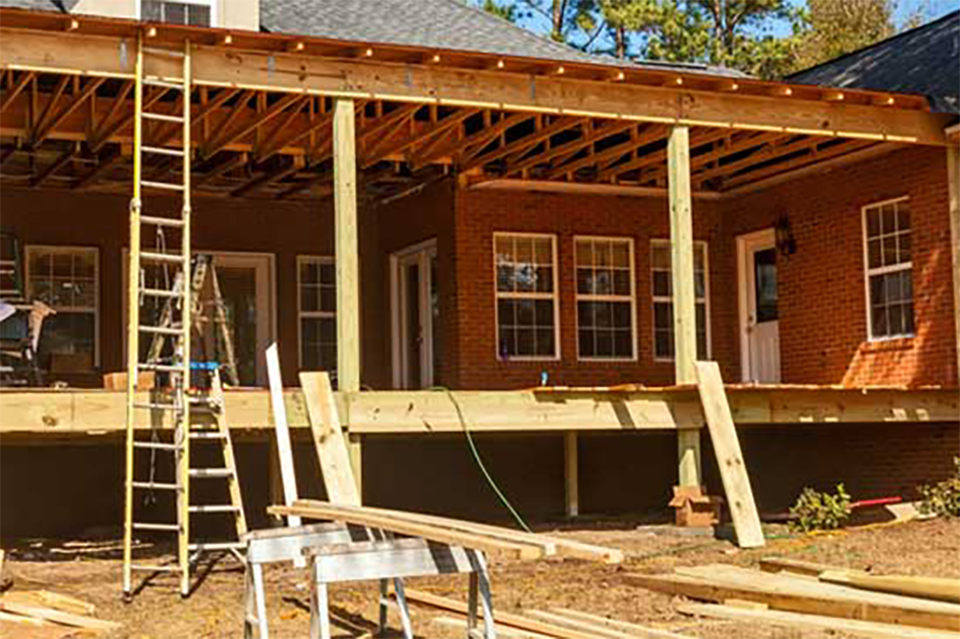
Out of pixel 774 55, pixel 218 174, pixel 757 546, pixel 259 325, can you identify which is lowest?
pixel 757 546

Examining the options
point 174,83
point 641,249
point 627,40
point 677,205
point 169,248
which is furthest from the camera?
point 627,40

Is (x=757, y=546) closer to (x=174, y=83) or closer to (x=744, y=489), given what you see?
(x=744, y=489)

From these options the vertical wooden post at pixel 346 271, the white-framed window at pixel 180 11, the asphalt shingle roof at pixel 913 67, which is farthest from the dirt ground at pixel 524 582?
the white-framed window at pixel 180 11

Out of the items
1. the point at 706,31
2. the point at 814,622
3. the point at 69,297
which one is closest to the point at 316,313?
the point at 69,297

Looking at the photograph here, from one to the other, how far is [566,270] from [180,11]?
6.33 m

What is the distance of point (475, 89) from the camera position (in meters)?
14.2

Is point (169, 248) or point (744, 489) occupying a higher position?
point (169, 248)

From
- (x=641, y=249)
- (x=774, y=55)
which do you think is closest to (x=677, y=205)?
(x=641, y=249)

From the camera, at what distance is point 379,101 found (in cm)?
1388

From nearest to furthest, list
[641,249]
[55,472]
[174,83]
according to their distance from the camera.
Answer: [174,83], [55,472], [641,249]

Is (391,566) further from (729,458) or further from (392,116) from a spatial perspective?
(392,116)

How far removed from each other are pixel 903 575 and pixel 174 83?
7.49 metres

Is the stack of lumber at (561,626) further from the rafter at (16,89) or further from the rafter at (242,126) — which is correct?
the rafter at (16,89)

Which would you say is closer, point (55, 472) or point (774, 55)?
point (55, 472)
